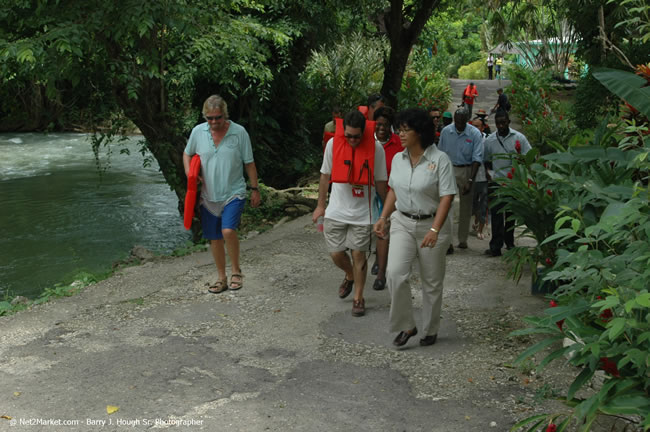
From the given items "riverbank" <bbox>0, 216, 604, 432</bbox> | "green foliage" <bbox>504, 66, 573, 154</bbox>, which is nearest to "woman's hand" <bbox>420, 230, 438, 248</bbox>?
"riverbank" <bbox>0, 216, 604, 432</bbox>

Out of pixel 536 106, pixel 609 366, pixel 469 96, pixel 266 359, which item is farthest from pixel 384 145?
pixel 536 106

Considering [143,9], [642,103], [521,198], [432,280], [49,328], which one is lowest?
[49,328]

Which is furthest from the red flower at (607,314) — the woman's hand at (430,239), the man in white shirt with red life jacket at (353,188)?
the man in white shirt with red life jacket at (353,188)

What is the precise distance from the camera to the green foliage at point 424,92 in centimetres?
2306

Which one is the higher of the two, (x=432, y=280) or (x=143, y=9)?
(x=143, y=9)

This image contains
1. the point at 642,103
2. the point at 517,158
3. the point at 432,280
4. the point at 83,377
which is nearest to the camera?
the point at 642,103

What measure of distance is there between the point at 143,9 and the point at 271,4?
562 centimetres

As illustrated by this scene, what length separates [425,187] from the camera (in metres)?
5.70

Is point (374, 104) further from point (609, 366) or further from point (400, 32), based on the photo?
point (400, 32)

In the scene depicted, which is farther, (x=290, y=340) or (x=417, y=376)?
(x=290, y=340)

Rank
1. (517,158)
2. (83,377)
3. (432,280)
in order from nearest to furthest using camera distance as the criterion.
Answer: (83,377), (432,280), (517,158)

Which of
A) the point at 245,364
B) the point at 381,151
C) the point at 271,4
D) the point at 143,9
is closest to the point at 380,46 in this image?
the point at 271,4

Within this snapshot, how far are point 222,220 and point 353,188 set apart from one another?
4.67ft

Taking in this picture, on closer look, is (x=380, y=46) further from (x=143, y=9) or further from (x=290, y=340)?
(x=290, y=340)
